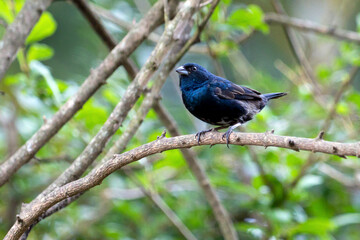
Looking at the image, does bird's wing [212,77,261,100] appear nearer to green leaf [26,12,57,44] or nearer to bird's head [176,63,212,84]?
bird's head [176,63,212,84]

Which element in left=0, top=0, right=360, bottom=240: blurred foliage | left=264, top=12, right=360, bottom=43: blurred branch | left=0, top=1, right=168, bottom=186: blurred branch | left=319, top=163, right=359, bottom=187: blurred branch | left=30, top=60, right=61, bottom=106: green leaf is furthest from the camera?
left=264, top=12, right=360, bottom=43: blurred branch

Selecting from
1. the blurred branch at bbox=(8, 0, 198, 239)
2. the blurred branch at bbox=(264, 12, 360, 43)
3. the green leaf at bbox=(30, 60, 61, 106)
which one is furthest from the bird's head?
the blurred branch at bbox=(264, 12, 360, 43)

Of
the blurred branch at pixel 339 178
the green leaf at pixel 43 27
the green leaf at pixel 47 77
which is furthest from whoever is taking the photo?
the blurred branch at pixel 339 178

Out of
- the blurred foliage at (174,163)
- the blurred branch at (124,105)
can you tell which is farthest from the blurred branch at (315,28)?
the blurred branch at (124,105)

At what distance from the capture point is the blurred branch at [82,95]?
10.5 ft

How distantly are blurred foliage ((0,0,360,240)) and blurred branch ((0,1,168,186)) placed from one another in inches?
5.3

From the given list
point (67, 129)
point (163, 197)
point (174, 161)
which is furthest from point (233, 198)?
point (67, 129)

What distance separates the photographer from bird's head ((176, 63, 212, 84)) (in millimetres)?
4109

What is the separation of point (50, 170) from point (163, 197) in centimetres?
126

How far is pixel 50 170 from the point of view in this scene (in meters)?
5.01

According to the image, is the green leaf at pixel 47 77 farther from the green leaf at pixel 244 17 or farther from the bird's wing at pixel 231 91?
the green leaf at pixel 244 17

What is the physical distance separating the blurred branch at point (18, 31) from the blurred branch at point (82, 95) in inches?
22.4

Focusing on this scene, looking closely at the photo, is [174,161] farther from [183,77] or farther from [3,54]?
[3,54]

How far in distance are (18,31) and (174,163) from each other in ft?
5.90
